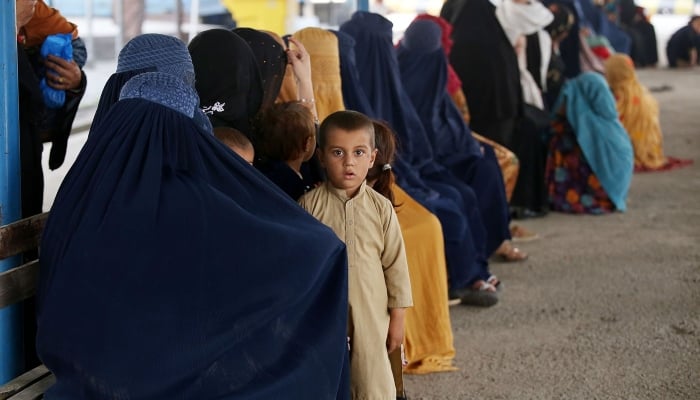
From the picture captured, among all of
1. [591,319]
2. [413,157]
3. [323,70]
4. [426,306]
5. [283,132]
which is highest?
[323,70]

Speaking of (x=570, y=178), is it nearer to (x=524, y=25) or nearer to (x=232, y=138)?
(x=524, y=25)

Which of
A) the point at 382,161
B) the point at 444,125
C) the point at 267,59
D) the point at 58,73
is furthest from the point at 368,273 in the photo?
the point at 444,125

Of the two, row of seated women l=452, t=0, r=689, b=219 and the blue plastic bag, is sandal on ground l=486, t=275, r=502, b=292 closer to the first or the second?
row of seated women l=452, t=0, r=689, b=219

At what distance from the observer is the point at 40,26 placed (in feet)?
10.3

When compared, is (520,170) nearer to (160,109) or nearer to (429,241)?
(429,241)

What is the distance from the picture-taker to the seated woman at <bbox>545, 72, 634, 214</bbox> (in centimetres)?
630

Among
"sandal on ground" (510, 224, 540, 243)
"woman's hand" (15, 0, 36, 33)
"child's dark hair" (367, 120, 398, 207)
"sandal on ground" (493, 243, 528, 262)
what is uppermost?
"woman's hand" (15, 0, 36, 33)

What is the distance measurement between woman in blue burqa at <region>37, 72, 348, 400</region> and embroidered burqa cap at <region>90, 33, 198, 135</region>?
138 mm

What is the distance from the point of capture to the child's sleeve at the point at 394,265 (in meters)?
2.78

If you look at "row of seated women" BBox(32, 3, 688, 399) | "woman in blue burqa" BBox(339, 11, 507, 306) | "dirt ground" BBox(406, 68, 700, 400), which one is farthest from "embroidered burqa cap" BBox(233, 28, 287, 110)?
"dirt ground" BBox(406, 68, 700, 400)

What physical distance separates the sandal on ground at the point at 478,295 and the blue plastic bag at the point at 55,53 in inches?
82.2

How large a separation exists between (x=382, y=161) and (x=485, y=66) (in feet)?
10.2

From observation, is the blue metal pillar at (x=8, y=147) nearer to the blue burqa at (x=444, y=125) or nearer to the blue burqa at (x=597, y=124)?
the blue burqa at (x=444, y=125)

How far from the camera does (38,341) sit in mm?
2154
